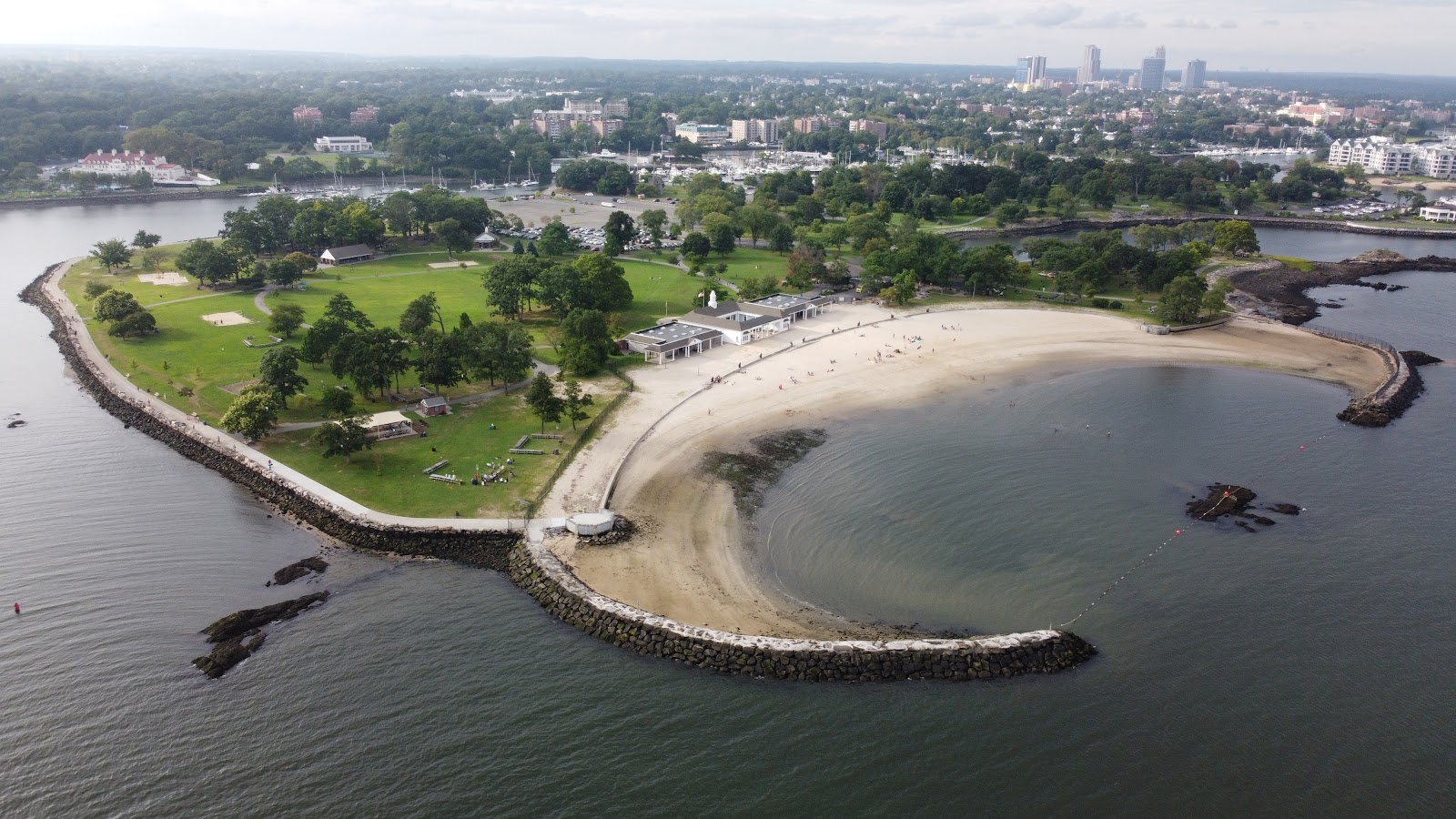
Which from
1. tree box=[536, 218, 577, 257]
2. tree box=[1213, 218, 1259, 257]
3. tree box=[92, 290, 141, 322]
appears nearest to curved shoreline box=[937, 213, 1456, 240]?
tree box=[1213, 218, 1259, 257]

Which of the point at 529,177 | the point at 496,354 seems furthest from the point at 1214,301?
the point at 529,177

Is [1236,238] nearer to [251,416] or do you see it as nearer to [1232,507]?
[1232,507]

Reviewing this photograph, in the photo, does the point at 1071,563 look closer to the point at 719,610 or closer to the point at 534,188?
the point at 719,610

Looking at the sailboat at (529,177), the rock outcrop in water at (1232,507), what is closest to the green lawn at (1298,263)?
the rock outcrop in water at (1232,507)

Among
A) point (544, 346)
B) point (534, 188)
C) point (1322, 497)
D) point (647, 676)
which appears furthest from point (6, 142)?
point (1322, 497)

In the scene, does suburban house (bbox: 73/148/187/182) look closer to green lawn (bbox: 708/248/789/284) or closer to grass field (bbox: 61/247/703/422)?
grass field (bbox: 61/247/703/422)
